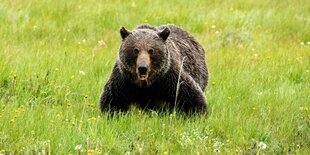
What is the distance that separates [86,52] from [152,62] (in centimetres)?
335

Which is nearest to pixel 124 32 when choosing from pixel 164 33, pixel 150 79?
pixel 164 33

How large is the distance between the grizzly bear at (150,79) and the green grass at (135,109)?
156mm

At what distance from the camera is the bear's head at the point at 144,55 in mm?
5621

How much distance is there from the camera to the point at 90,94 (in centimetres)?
696

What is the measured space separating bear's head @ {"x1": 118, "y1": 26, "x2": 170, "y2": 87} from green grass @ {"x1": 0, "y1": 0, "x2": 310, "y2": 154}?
406 millimetres

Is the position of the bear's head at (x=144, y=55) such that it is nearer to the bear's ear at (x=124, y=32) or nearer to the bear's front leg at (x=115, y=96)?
the bear's ear at (x=124, y=32)

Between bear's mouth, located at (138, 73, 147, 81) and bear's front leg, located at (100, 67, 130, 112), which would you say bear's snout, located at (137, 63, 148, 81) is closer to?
bear's mouth, located at (138, 73, 147, 81)

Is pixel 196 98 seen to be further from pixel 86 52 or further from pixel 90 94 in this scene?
pixel 86 52

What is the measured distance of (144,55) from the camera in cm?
555

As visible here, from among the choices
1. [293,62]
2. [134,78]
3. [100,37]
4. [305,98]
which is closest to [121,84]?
[134,78]

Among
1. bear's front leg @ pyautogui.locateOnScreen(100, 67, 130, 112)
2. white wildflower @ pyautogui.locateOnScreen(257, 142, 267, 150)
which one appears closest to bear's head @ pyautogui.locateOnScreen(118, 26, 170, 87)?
bear's front leg @ pyautogui.locateOnScreen(100, 67, 130, 112)

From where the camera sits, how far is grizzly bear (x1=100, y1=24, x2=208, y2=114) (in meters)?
5.69

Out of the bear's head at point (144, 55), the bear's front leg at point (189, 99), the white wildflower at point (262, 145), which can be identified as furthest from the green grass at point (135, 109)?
the bear's head at point (144, 55)

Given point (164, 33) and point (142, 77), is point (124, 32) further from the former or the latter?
point (142, 77)
